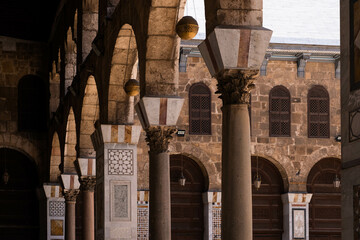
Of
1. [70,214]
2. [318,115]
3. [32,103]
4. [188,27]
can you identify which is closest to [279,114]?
[318,115]

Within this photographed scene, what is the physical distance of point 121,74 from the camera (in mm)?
12609

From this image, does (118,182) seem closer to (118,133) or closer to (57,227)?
Answer: (118,133)

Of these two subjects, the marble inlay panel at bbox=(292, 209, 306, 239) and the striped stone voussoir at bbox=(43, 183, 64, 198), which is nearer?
the marble inlay panel at bbox=(292, 209, 306, 239)

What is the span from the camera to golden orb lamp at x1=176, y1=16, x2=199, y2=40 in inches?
358

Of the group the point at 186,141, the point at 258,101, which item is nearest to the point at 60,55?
the point at 186,141

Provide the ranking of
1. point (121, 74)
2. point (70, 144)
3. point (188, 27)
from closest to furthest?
point (188, 27) → point (121, 74) → point (70, 144)

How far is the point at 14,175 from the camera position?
21.9 metres

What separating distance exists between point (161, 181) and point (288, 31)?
1163cm

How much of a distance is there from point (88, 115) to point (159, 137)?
496 cm

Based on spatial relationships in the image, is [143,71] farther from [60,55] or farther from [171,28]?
[60,55]

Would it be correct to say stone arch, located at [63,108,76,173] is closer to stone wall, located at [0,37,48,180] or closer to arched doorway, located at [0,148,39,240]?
stone wall, located at [0,37,48,180]

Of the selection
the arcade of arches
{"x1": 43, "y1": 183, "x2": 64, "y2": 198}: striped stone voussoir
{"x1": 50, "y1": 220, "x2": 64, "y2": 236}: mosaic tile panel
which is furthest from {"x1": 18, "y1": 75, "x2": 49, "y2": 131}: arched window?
{"x1": 50, "y1": 220, "x2": 64, "y2": 236}: mosaic tile panel

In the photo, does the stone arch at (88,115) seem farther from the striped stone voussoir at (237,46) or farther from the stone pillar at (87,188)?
the striped stone voussoir at (237,46)

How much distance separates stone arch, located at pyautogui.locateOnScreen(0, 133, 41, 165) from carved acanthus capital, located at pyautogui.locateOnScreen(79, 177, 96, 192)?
5.58 meters
